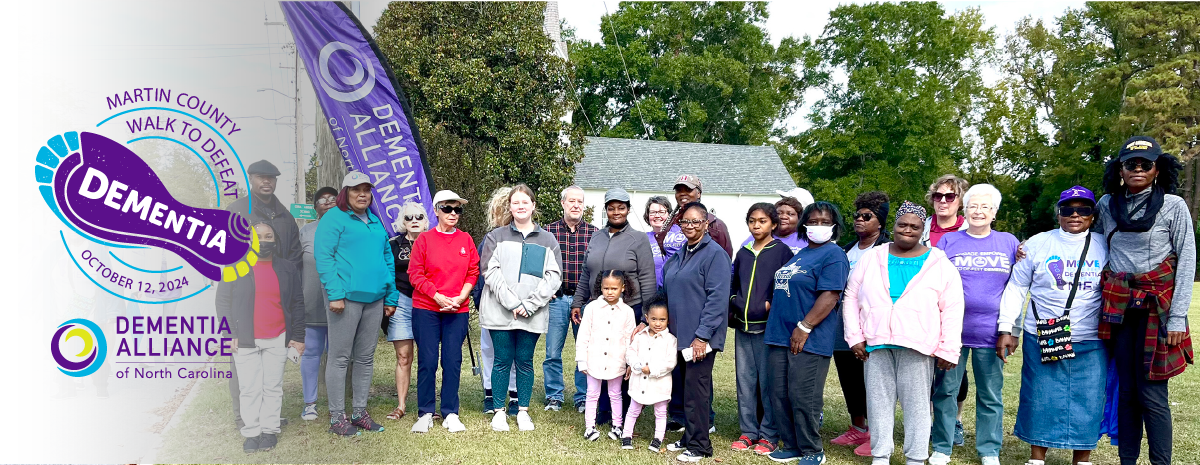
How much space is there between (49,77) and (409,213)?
2651 mm

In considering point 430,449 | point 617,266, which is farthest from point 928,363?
point 430,449

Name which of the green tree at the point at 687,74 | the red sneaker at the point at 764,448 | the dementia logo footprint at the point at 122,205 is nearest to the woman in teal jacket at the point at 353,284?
the dementia logo footprint at the point at 122,205

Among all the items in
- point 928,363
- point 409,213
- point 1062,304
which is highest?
point 409,213

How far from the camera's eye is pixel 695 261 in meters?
5.65

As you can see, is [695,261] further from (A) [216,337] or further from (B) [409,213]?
(A) [216,337]

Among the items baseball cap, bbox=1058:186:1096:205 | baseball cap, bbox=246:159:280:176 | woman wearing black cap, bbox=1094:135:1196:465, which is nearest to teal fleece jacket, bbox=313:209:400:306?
baseball cap, bbox=246:159:280:176

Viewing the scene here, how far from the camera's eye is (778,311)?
5.39 metres

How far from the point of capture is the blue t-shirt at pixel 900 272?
16.2 feet

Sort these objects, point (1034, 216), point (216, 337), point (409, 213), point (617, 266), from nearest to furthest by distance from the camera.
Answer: point (216, 337), point (617, 266), point (409, 213), point (1034, 216)

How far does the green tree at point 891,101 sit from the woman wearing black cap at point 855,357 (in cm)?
3117

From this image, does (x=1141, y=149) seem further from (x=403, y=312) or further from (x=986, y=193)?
(x=403, y=312)

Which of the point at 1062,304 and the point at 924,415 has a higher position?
the point at 1062,304

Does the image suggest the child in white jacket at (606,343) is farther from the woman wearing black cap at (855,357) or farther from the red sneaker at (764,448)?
Result: the woman wearing black cap at (855,357)

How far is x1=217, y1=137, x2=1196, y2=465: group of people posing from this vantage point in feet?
16.1
